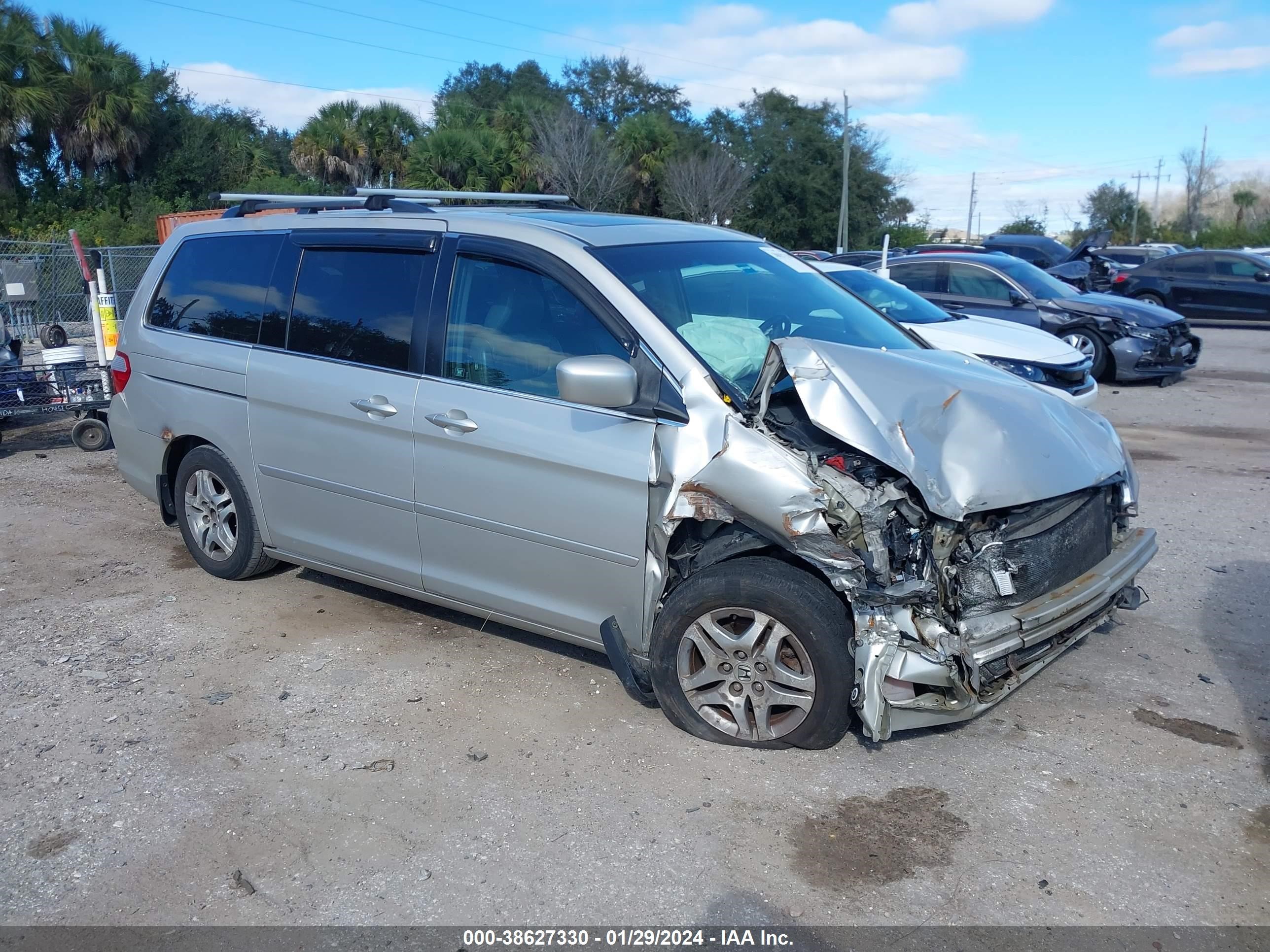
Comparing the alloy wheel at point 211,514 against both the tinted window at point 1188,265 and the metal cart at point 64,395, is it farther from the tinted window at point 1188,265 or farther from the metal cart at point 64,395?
the tinted window at point 1188,265

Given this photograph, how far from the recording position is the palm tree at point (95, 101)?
104ft

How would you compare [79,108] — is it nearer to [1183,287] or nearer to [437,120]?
[437,120]

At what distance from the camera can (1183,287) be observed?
19.8 metres

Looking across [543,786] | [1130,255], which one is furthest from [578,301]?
[1130,255]

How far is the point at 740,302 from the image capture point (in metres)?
4.65

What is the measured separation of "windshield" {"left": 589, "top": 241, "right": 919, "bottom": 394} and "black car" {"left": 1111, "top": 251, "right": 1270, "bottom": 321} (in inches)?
670

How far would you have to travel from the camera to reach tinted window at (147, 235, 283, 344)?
5383 mm

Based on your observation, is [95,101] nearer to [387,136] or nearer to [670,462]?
[387,136]

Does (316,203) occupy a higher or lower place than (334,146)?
lower

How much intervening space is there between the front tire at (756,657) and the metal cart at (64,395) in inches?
282

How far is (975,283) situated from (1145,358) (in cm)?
218

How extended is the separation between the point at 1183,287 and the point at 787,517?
19.2 metres

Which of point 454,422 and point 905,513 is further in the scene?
point 454,422

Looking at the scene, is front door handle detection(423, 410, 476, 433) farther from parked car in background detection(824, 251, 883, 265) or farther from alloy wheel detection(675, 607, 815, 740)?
parked car in background detection(824, 251, 883, 265)
